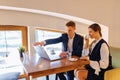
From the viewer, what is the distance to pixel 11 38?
3867 mm

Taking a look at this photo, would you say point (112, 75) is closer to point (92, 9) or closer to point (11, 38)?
point (92, 9)

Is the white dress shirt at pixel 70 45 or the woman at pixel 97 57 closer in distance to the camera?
the woman at pixel 97 57

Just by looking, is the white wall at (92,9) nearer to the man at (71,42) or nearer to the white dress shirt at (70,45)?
the man at (71,42)

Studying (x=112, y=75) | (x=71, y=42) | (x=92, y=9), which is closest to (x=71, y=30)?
(x=71, y=42)

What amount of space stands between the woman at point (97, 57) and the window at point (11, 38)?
5.92 feet

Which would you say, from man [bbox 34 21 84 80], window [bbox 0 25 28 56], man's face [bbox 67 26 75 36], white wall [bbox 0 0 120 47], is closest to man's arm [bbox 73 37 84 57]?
man [bbox 34 21 84 80]

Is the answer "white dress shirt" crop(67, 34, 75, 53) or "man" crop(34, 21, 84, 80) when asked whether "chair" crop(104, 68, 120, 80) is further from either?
"white dress shirt" crop(67, 34, 75, 53)

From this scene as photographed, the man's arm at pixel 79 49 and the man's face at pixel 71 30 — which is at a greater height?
the man's face at pixel 71 30

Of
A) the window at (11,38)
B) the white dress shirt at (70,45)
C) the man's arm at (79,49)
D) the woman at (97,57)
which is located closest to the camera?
the woman at (97,57)

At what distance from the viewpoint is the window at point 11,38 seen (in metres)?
3.78

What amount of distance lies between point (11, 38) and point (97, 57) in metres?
2.06

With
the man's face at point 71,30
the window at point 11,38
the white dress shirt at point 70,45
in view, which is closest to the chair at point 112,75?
the white dress shirt at point 70,45

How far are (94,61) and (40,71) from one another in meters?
0.75

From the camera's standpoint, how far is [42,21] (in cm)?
363
